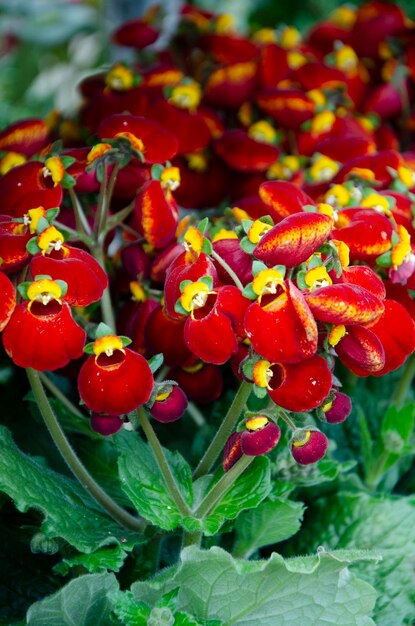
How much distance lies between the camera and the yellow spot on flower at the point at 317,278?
0.63 m

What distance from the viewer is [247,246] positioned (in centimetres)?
66

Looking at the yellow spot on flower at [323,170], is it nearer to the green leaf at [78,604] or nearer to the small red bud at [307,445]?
the small red bud at [307,445]

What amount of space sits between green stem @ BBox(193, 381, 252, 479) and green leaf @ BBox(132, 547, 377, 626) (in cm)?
10

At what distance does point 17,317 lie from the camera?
2.11 feet

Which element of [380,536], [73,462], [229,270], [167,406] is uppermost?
[229,270]

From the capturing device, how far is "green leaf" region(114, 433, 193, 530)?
27.7 inches

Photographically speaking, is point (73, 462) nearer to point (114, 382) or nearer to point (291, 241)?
point (114, 382)

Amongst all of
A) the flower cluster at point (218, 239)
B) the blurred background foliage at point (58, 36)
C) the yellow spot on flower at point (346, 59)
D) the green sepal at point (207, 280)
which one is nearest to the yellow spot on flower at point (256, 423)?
the flower cluster at point (218, 239)

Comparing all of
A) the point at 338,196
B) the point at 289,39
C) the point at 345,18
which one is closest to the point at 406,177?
the point at 338,196

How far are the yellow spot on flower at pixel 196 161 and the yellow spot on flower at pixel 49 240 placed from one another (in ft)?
1.41

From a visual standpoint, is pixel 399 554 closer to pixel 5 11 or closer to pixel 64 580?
pixel 64 580

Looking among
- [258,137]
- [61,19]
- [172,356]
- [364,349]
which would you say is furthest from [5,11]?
[364,349]

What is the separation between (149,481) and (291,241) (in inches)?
9.8

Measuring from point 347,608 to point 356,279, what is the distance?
0.27 metres
